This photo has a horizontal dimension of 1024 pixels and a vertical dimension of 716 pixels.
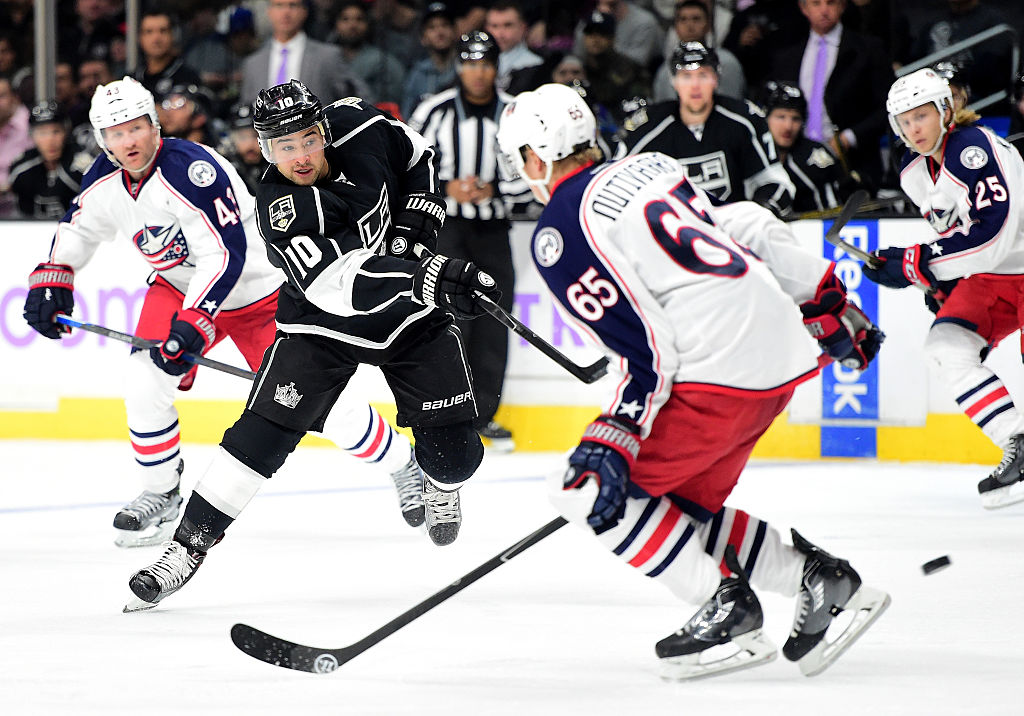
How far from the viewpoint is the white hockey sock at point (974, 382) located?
4.46m

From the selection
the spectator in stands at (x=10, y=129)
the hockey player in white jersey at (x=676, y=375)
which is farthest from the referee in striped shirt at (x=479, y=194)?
the hockey player in white jersey at (x=676, y=375)

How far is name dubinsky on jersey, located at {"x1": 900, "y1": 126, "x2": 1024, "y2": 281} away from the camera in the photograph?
4.39 m

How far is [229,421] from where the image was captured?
21.2ft

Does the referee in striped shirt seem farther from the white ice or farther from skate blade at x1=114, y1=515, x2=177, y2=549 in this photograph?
skate blade at x1=114, y1=515, x2=177, y2=549

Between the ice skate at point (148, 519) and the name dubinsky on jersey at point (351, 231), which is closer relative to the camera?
the name dubinsky on jersey at point (351, 231)

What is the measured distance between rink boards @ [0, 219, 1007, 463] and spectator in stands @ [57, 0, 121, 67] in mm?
1360

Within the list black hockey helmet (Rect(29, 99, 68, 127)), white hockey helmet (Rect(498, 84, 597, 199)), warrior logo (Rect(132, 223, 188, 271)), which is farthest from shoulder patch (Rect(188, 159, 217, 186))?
black hockey helmet (Rect(29, 99, 68, 127))

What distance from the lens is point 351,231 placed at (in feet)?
11.1

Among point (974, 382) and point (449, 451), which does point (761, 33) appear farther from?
point (449, 451)

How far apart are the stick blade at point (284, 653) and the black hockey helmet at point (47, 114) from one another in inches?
197

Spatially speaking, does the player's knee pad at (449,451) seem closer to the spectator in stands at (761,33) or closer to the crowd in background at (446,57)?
the crowd in background at (446,57)

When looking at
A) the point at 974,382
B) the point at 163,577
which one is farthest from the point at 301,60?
the point at 163,577

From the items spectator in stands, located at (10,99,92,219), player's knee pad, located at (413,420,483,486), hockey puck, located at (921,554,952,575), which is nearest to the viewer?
hockey puck, located at (921,554,952,575)

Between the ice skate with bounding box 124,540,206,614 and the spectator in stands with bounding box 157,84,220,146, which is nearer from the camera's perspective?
the ice skate with bounding box 124,540,206,614
